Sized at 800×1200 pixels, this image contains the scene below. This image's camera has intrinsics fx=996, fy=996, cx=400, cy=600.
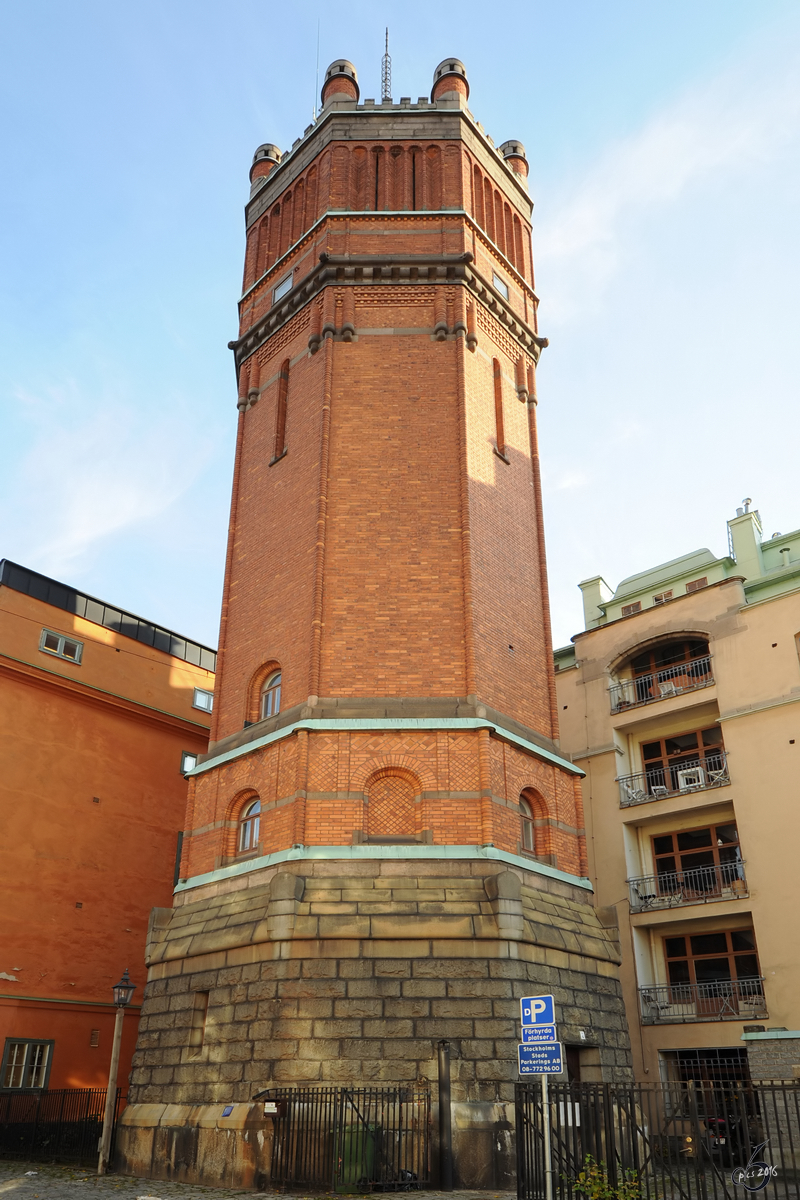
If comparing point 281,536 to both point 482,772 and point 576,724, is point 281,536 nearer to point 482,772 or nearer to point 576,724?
point 482,772

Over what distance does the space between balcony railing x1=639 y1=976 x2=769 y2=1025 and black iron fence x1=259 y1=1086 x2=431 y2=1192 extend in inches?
Result: 516

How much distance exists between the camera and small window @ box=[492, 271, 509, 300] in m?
27.6

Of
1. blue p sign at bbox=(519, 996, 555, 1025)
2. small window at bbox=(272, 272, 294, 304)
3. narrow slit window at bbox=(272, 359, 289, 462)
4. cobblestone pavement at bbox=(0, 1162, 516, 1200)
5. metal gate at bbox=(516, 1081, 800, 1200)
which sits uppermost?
Result: small window at bbox=(272, 272, 294, 304)

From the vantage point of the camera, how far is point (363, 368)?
81.2ft

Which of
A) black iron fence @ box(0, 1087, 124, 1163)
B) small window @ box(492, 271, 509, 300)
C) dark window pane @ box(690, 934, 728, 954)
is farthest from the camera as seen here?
dark window pane @ box(690, 934, 728, 954)

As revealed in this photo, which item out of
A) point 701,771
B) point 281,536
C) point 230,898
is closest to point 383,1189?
point 230,898

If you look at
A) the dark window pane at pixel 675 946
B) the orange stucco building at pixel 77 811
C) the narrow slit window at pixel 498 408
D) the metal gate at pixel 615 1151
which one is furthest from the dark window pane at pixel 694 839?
the orange stucco building at pixel 77 811

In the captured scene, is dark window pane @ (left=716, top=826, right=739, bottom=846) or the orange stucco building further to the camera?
dark window pane @ (left=716, top=826, right=739, bottom=846)

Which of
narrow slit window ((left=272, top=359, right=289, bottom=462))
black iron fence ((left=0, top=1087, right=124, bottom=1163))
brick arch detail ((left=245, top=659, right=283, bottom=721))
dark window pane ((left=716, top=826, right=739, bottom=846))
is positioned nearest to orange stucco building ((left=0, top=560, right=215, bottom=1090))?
black iron fence ((left=0, top=1087, right=124, bottom=1163))

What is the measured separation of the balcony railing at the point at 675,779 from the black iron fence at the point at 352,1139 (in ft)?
50.6

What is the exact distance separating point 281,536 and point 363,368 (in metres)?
4.72

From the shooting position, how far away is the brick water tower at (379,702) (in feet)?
56.4

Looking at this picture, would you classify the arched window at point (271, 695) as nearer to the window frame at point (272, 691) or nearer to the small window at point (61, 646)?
the window frame at point (272, 691)

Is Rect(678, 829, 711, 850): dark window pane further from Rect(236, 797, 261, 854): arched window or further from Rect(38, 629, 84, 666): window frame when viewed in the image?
Rect(38, 629, 84, 666): window frame
